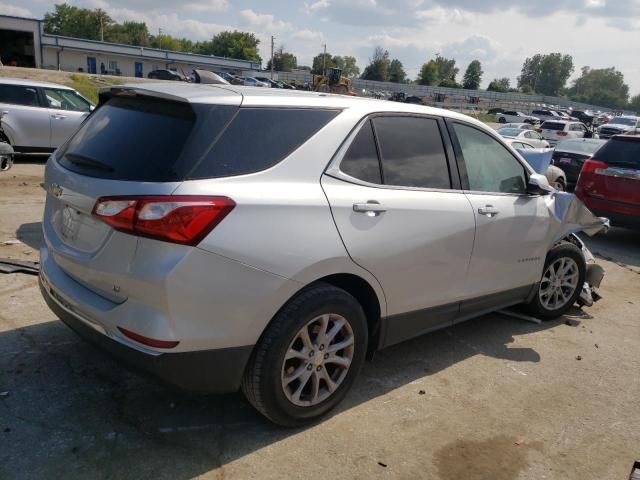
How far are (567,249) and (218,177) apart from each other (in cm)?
363

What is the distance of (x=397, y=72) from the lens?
12850 cm

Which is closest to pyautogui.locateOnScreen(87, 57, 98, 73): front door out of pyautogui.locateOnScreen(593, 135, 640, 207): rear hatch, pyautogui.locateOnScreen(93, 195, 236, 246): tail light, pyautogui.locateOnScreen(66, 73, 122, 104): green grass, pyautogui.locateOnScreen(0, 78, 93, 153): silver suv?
pyautogui.locateOnScreen(66, 73, 122, 104): green grass

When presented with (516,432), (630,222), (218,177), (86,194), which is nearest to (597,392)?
(516,432)

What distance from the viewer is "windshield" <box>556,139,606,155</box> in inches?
555

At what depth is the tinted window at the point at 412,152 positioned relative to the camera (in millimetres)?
3467

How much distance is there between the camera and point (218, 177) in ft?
8.75

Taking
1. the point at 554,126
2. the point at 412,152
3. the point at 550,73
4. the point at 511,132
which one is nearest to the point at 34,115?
the point at 412,152

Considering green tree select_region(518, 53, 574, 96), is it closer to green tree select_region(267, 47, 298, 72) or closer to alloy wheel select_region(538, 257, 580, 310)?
green tree select_region(267, 47, 298, 72)

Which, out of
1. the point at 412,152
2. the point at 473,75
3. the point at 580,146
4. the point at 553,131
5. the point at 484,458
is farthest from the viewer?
the point at 473,75

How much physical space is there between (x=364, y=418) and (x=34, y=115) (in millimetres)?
10687

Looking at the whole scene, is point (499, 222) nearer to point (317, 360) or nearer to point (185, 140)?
point (317, 360)

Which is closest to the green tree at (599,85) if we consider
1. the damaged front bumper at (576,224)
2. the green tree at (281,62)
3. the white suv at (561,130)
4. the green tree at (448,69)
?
the green tree at (448,69)

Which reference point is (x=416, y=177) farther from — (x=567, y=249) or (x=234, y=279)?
(x=567, y=249)

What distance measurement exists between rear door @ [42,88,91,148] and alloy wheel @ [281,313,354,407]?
1013 cm
